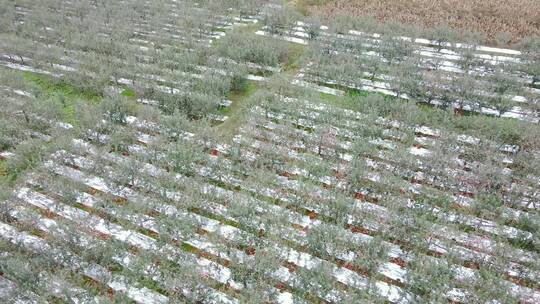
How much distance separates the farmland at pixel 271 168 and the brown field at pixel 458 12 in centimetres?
113

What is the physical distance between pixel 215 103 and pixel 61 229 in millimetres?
4083

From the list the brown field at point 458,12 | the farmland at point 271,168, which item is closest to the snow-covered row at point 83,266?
the farmland at point 271,168

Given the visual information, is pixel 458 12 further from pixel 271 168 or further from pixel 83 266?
pixel 83 266

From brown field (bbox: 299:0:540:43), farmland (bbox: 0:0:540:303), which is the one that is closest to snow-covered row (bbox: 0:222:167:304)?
farmland (bbox: 0:0:540:303)

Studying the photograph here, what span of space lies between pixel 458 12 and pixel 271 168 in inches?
348

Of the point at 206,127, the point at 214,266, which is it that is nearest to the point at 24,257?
the point at 214,266

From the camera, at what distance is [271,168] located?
26.4ft

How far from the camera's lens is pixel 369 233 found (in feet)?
22.1

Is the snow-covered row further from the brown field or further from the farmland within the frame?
the brown field

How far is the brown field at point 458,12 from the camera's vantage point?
1252cm

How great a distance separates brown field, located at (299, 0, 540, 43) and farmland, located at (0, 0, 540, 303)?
1.13 metres

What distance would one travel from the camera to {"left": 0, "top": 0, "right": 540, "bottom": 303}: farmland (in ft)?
19.7

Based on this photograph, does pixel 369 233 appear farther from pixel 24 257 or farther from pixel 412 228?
pixel 24 257

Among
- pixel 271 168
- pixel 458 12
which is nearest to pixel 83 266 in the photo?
pixel 271 168
